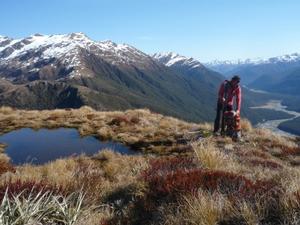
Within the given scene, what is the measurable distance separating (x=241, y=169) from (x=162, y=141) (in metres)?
11.5

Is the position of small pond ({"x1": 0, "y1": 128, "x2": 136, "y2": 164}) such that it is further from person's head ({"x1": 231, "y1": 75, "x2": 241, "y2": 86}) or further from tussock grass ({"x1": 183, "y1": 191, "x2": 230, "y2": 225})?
tussock grass ({"x1": 183, "y1": 191, "x2": 230, "y2": 225})

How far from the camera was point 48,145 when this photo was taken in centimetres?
2247

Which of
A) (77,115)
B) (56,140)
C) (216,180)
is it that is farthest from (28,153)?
(216,180)

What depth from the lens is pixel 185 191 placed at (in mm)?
7656

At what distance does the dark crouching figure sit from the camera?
20875mm

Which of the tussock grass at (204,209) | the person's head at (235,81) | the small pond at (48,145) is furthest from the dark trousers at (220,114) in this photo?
the tussock grass at (204,209)

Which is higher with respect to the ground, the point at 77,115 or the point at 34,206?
the point at 34,206

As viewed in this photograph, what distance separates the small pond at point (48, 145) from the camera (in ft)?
65.9

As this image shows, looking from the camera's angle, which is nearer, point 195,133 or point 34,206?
point 34,206

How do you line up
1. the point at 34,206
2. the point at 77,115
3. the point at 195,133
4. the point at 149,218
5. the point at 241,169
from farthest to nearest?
the point at 77,115
the point at 195,133
the point at 241,169
the point at 149,218
the point at 34,206

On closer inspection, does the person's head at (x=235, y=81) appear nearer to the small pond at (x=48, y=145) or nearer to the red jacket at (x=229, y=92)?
the red jacket at (x=229, y=92)

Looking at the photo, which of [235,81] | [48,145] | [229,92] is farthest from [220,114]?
[48,145]

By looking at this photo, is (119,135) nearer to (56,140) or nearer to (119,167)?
(56,140)

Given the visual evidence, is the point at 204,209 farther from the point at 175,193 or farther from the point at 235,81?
the point at 235,81
